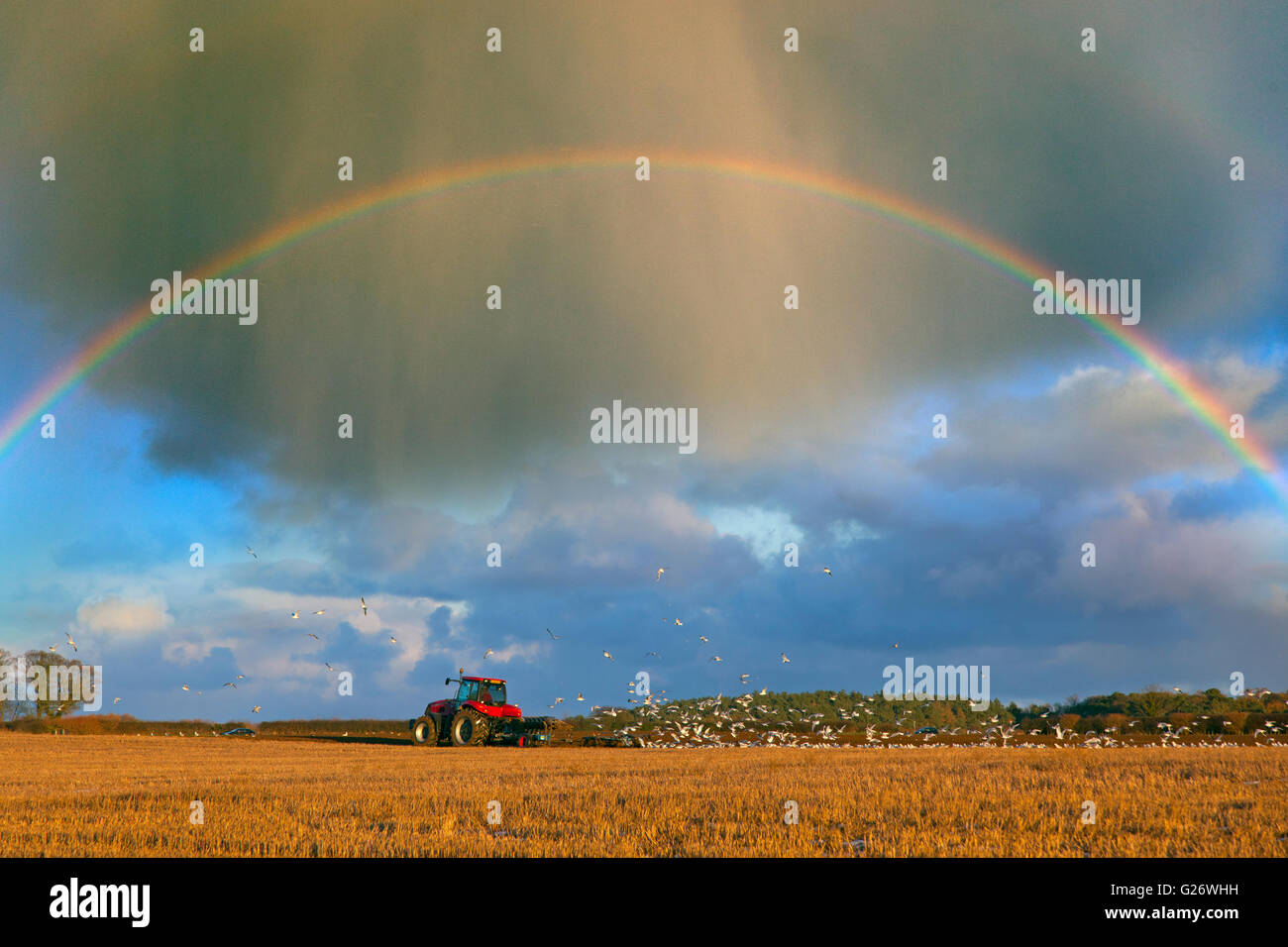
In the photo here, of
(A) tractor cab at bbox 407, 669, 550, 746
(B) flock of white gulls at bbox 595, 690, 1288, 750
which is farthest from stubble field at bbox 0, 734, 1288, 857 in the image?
(B) flock of white gulls at bbox 595, 690, 1288, 750

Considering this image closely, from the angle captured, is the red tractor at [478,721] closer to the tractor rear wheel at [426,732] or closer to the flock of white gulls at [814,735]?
the tractor rear wheel at [426,732]

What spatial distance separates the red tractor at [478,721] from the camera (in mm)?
45500

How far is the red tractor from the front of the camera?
45.5 m

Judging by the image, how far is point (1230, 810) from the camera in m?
16.5

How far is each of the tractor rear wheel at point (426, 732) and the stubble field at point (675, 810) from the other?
58.7 feet

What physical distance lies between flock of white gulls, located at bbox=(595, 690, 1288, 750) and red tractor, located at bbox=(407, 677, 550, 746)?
32.0ft

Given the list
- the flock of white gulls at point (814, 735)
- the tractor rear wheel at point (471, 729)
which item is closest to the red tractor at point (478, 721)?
the tractor rear wheel at point (471, 729)

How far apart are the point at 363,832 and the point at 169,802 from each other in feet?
22.5

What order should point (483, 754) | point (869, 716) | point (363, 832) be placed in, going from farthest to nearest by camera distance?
point (869, 716)
point (483, 754)
point (363, 832)

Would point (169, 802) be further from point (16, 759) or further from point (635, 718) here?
point (635, 718)

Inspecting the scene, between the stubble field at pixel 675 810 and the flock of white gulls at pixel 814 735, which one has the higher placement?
the stubble field at pixel 675 810

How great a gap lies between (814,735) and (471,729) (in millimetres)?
31985
